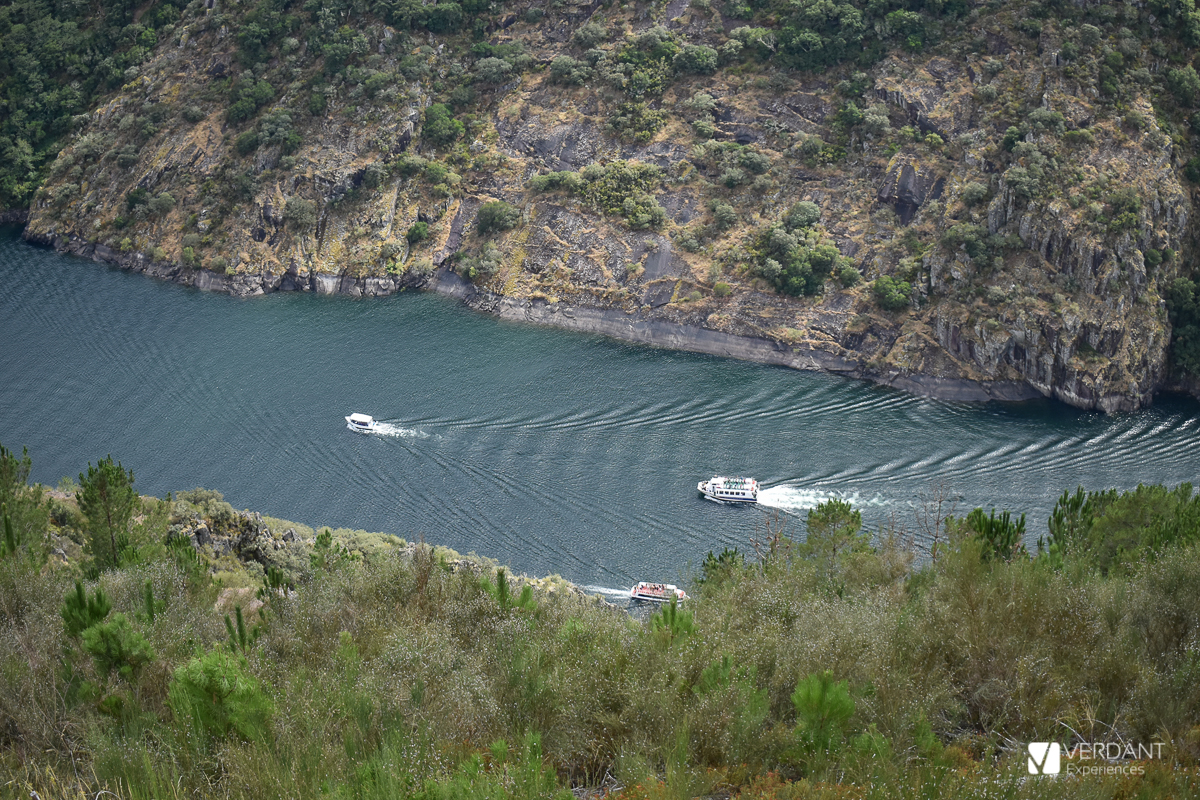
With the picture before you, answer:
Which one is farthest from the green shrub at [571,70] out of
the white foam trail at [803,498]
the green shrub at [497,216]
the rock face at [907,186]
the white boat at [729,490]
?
the white foam trail at [803,498]

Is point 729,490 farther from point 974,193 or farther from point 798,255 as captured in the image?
point 974,193

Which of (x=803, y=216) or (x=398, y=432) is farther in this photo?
(x=803, y=216)

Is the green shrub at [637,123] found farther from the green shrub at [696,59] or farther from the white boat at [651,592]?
the white boat at [651,592]

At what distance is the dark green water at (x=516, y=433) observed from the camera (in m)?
53.3

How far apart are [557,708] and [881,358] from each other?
53336 mm

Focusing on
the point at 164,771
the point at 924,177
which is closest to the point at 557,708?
the point at 164,771

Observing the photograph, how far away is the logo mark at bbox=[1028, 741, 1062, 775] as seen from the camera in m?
15.1

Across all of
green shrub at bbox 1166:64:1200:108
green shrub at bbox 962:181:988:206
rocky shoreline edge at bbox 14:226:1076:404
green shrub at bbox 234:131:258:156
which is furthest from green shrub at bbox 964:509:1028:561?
green shrub at bbox 234:131:258:156

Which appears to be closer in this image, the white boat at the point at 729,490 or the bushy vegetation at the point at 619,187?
the white boat at the point at 729,490

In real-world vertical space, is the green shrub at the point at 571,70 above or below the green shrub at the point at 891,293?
above

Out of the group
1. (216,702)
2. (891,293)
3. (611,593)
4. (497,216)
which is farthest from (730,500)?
(216,702)

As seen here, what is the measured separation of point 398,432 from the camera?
196ft

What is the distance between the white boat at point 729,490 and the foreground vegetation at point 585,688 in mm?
29064

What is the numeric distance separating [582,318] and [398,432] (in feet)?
61.7
